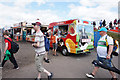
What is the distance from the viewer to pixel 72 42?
5266mm

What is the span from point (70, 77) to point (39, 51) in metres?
1.55

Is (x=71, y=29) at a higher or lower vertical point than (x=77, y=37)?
higher

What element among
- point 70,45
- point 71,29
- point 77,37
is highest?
point 71,29

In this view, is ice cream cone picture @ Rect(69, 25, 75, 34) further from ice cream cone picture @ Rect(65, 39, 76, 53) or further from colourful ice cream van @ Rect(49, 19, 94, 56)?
ice cream cone picture @ Rect(65, 39, 76, 53)

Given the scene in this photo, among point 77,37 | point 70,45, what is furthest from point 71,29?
point 70,45

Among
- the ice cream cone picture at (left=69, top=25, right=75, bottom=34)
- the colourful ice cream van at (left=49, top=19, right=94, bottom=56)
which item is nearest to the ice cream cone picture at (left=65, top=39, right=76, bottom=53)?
the colourful ice cream van at (left=49, top=19, right=94, bottom=56)

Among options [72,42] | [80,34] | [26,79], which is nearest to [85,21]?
[80,34]

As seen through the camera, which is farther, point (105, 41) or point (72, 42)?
point (72, 42)

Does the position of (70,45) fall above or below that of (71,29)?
below

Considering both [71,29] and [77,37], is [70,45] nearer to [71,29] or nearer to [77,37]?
[77,37]

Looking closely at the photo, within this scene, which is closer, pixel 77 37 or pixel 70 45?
pixel 77 37

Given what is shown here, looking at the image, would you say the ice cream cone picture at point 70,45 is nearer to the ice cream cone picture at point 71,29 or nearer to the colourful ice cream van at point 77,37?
the colourful ice cream van at point 77,37

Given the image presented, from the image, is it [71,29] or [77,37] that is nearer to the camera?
[77,37]

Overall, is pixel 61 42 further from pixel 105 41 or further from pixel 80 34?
pixel 105 41
